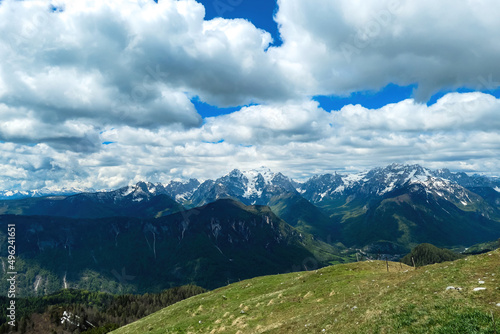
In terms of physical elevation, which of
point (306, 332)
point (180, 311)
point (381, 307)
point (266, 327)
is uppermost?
point (381, 307)

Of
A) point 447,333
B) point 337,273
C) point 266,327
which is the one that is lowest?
point 337,273

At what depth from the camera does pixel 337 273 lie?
219ft

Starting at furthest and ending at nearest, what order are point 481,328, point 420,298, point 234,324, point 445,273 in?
point 234,324
point 445,273
point 420,298
point 481,328

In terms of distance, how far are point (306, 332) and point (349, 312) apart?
17.6ft

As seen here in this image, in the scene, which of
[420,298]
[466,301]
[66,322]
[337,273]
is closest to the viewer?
[466,301]

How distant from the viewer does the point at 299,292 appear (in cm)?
5191

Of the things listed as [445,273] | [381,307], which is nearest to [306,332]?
[381,307]

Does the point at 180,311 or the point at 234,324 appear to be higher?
the point at 234,324

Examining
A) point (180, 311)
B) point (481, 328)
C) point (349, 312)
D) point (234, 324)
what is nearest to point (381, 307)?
point (349, 312)

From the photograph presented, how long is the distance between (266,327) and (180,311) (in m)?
32.1

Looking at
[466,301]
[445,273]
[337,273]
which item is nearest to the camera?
[466,301]

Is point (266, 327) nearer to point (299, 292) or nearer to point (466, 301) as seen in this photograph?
point (299, 292)

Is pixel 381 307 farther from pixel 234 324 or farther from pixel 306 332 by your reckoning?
pixel 234 324

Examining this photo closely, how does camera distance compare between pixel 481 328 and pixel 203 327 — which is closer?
pixel 481 328
